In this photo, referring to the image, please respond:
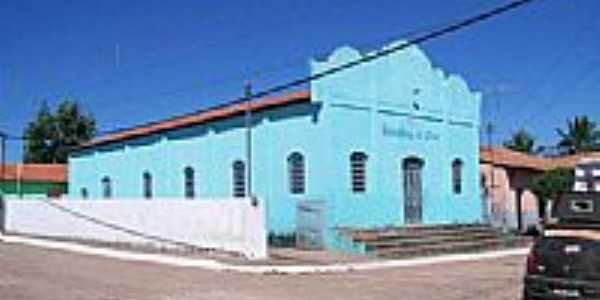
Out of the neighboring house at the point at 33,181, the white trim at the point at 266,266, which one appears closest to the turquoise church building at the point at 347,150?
the white trim at the point at 266,266

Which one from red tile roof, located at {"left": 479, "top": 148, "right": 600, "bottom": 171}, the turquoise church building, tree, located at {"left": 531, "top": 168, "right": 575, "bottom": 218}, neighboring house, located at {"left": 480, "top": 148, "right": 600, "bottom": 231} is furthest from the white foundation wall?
tree, located at {"left": 531, "top": 168, "right": 575, "bottom": 218}

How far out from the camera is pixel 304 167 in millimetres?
28797

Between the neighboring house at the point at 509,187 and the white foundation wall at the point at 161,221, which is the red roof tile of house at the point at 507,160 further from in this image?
the white foundation wall at the point at 161,221

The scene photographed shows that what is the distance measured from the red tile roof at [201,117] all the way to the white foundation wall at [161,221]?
428 cm

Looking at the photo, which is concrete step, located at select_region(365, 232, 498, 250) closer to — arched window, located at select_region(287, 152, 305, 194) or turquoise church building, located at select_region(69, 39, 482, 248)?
turquoise church building, located at select_region(69, 39, 482, 248)

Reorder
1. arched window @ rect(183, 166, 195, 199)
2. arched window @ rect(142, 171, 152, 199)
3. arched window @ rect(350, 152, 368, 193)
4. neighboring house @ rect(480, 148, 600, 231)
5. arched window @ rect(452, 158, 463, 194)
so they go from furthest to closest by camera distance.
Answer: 1. neighboring house @ rect(480, 148, 600, 231)
2. arched window @ rect(142, 171, 152, 199)
3. arched window @ rect(183, 166, 195, 199)
4. arched window @ rect(452, 158, 463, 194)
5. arched window @ rect(350, 152, 368, 193)

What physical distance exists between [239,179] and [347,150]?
506 cm

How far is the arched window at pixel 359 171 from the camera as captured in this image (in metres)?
29.1

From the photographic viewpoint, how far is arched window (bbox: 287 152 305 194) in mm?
29000

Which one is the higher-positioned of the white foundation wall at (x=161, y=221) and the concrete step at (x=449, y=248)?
the white foundation wall at (x=161, y=221)

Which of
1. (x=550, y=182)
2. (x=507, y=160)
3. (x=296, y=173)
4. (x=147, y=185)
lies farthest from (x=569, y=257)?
(x=507, y=160)

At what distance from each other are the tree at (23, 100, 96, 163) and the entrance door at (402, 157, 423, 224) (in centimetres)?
4338

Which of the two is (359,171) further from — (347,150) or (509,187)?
(509,187)

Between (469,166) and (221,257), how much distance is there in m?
13.2
